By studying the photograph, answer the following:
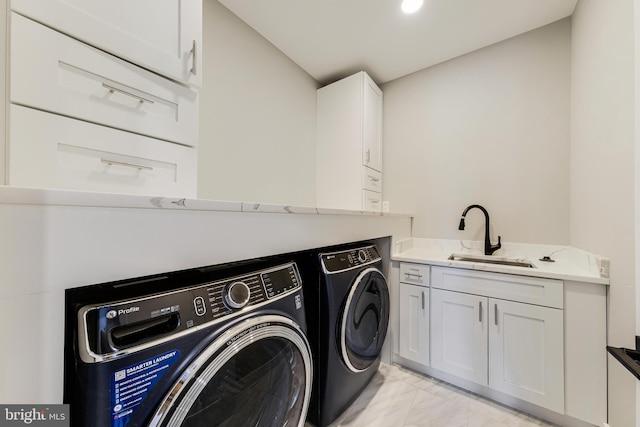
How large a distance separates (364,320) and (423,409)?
64 centimetres

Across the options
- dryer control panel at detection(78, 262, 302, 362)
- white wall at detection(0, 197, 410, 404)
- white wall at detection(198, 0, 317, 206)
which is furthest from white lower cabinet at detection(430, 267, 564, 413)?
white wall at detection(0, 197, 410, 404)

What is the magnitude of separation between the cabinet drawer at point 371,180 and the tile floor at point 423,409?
1537 millimetres

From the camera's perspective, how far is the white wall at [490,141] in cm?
182

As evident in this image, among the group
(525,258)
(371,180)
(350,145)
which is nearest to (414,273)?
(525,258)

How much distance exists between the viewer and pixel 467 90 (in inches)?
84.7

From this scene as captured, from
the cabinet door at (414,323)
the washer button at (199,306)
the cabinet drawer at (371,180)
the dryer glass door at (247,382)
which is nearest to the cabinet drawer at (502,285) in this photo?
the cabinet door at (414,323)

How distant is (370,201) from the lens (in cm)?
239

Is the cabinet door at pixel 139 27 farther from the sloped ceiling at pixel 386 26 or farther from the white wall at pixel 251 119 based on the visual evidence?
the sloped ceiling at pixel 386 26

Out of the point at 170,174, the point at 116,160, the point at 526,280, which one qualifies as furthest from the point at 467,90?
the point at 116,160

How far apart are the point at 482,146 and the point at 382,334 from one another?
1699 millimetres

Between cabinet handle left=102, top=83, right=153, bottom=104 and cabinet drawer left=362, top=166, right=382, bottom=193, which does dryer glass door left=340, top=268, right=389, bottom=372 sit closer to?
cabinet drawer left=362, top=166, right=382, bottom=193

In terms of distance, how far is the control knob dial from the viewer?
2.27 feet

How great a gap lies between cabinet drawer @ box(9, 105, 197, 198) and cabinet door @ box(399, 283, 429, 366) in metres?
1.56

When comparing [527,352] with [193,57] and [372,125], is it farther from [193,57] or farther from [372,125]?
[193,57]
